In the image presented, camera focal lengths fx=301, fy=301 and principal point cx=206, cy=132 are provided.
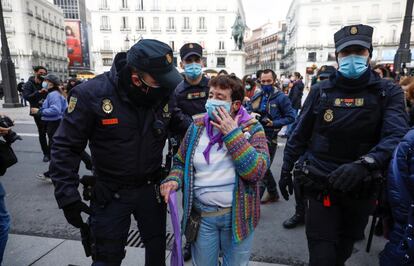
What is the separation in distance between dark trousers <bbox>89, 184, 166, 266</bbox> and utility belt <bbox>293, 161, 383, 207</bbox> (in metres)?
1.14

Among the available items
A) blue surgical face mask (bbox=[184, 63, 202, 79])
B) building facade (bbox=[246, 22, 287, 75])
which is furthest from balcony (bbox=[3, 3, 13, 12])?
building facade (bbox=[246, 22, 287, 75])

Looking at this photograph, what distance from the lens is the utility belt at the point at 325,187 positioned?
2188 mm

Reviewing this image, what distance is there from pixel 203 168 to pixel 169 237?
1896 millimetres

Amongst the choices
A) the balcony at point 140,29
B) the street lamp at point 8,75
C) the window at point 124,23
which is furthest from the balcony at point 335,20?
the street lamp at point 8,75

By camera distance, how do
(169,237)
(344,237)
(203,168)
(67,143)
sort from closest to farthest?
(67,143) < (203,168) < (344,237) < (169,237)

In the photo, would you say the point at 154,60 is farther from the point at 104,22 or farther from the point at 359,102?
the point at 104,22

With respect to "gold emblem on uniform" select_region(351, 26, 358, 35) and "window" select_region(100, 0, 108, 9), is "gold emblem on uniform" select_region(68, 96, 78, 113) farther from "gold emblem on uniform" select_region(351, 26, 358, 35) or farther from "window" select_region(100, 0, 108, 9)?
"window" select_region(100, 0, 108, 9)

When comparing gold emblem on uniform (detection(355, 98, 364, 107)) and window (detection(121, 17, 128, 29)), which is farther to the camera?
window (detection(121, 17, 128, 29))

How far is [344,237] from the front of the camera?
240 centimetres

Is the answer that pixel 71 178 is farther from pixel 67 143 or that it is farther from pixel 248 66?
pixel 248 66

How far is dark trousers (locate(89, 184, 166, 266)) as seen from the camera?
6.64 ft

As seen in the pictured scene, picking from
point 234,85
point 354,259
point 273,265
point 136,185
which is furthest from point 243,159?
point 354,259

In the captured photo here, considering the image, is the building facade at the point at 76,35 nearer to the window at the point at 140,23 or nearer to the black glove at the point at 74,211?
the window at the point at 140,23

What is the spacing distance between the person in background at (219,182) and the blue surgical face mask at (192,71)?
5.86 ft
